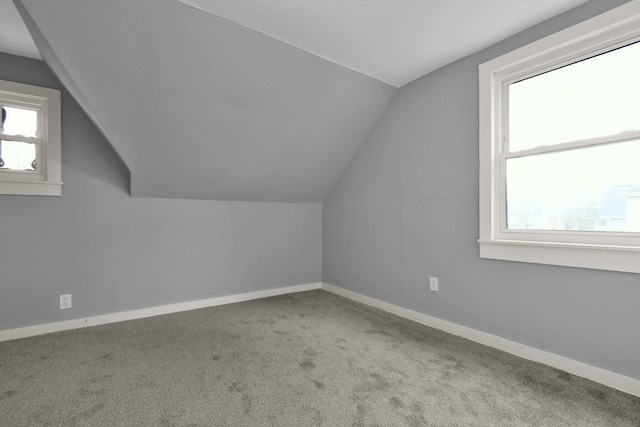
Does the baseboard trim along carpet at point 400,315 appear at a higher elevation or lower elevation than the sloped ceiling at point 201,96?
lower

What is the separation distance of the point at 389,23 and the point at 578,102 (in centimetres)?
140

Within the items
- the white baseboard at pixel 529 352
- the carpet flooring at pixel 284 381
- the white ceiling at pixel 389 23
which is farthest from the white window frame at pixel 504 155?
the carpet flooring at pixel 284 381

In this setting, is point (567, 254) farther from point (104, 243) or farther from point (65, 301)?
point (65, 301)

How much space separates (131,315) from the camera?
3139 mm

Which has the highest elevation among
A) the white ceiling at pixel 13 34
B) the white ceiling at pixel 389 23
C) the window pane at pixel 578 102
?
the white ceiling at pixel 13 34

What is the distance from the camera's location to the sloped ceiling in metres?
1.99

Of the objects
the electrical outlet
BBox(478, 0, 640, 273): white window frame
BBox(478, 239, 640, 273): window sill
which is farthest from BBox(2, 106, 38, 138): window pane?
BBox(478, 239, 640, 273): window sill

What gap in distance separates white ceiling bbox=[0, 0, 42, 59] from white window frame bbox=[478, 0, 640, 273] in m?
3.41

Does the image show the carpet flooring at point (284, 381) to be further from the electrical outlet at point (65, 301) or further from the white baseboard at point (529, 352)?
the electrical outlet at point (65, 301)

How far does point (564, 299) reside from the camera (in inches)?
82.5

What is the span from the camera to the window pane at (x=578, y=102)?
192cm

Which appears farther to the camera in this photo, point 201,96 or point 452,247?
point 452,247

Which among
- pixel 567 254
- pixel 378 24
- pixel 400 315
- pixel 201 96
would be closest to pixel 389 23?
pixel 378 24

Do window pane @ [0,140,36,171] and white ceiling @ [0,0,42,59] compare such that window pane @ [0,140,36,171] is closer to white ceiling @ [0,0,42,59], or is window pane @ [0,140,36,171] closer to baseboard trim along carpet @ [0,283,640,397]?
white ceiling @ [0,0,42,59]
